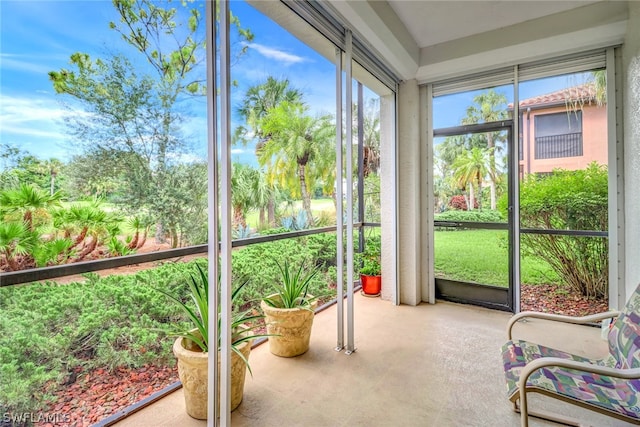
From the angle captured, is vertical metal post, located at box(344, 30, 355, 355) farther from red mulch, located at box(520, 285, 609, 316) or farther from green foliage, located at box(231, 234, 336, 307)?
red mulch, located at box(520, 285, 609, 316)

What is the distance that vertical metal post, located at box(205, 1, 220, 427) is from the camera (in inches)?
59.3

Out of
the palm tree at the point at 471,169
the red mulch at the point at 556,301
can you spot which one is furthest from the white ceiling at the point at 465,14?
the red mulch at the point at 556,301

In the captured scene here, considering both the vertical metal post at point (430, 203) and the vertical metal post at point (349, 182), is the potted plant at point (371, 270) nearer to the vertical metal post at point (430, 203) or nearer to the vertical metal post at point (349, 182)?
the vertical metal post at point (430, 203)

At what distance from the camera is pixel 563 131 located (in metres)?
3.04

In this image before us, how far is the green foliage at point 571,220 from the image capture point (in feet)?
9.57

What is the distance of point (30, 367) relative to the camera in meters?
1.35

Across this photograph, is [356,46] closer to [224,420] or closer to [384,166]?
[384,166]

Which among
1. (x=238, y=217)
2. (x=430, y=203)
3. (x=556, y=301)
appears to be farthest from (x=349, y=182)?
(x=556, y=301)

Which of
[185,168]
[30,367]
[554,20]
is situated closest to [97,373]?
[30,367]

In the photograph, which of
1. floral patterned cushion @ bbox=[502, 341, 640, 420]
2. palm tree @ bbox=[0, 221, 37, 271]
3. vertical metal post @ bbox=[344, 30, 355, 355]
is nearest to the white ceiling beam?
vertical metal post @ bbox=[344, 30, 355, 355]

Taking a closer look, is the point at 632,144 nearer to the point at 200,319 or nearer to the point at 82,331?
the point at 200,319

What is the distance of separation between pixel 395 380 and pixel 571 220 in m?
2.52

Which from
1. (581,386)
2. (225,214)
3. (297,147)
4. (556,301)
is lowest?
(556,301)

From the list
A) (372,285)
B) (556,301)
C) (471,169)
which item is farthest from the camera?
(372,285)
